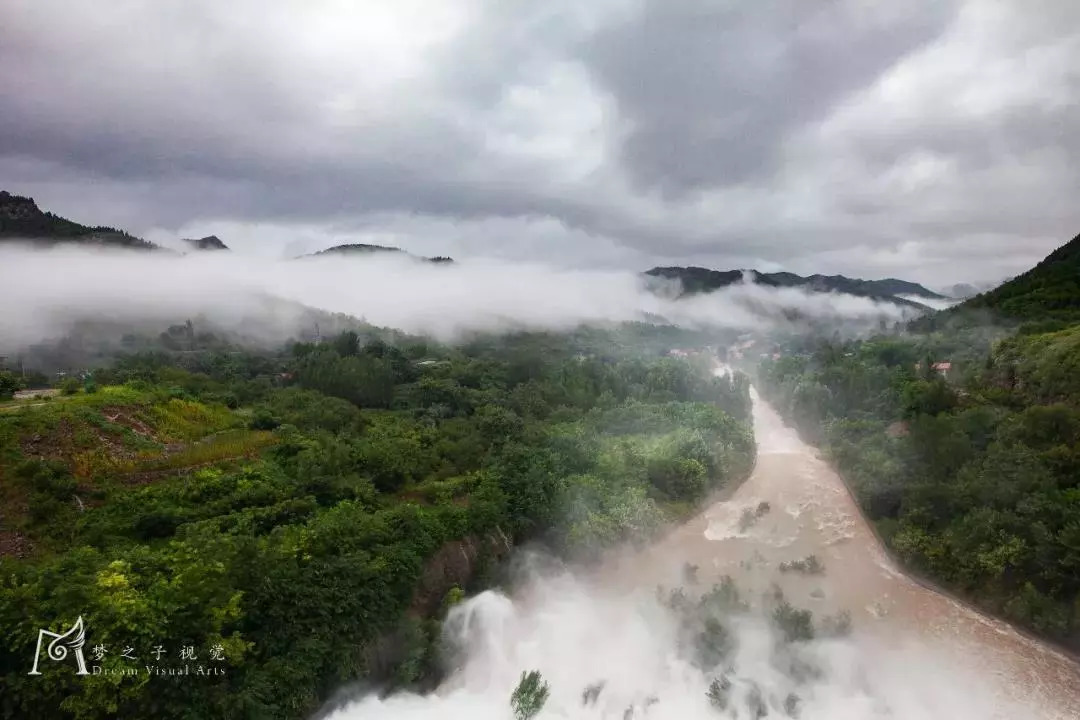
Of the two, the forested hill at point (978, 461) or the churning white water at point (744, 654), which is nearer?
the churning white water at point (744, 654)

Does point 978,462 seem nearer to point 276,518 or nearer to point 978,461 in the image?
point 978,461

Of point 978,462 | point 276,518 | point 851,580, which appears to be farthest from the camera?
point 978,462

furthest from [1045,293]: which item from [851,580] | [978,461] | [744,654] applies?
[744,654]

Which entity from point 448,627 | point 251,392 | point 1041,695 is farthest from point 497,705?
point 251,392

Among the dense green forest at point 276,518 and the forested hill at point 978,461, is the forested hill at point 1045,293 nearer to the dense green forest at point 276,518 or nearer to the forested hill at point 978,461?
the forested hill at point 978,461

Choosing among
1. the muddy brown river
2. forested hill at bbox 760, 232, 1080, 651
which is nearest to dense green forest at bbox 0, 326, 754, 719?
the muddy brown river

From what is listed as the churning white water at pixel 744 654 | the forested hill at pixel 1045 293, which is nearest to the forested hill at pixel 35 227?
the churning white water at pixel 744 654
